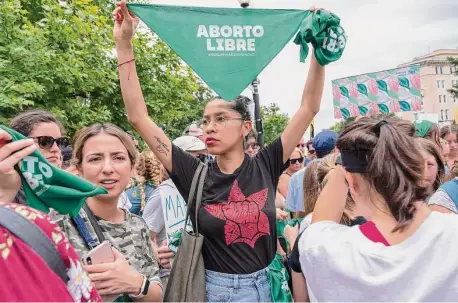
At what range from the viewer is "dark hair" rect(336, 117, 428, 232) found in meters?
1.56

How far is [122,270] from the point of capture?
1768 mm

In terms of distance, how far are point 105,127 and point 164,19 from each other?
77cm

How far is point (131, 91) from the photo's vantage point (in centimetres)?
245

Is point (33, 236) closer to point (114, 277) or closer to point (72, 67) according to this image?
point (114, 277)

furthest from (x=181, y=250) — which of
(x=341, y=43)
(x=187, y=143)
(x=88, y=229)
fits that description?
(x=187, y=143)

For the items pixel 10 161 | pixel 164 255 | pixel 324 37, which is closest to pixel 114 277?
pixel 10 161

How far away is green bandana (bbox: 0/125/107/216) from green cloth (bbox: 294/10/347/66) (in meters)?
1.55

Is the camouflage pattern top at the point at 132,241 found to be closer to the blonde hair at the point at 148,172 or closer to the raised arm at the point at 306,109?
the raised arm at the point at 306,109

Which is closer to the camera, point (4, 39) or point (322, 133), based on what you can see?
point (322, 133)

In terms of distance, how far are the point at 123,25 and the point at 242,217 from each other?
1298 millimetres

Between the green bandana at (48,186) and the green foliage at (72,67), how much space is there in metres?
5.59

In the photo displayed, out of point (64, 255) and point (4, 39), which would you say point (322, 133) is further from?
point (4, 39)

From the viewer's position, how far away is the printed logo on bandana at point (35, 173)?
1.40 meters

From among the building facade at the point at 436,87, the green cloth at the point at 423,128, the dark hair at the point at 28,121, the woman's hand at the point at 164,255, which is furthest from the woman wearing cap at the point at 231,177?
the building facade at the point at 436,87
